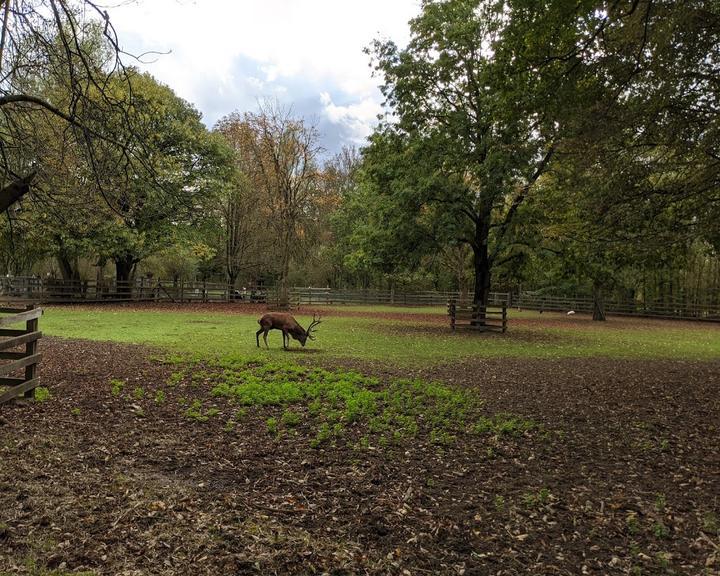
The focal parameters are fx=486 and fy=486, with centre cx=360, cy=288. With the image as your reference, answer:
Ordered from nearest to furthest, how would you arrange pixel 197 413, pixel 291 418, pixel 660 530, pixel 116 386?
1. pixel 660 530
2. pixel 291 418
3. pixel 197 413
4. pixel 116 386

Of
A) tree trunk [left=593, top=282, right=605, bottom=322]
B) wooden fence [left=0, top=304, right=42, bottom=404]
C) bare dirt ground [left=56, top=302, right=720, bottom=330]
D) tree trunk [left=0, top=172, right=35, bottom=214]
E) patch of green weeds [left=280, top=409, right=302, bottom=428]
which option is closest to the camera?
tree trunk [left=0, top=172, right=35, bottom=214]

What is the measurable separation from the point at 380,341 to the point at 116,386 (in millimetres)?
8860

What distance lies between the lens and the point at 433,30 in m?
17.8

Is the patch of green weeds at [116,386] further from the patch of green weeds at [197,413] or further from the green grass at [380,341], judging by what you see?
the green grass at [380,341]

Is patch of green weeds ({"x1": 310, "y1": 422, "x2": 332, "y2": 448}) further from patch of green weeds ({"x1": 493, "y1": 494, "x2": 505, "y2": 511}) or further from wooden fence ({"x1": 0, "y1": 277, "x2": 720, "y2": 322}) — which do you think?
wooden fence ({"x1": 0, "y1": 277, "x2": 720, "y2": 322})

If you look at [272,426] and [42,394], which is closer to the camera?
[272,426]

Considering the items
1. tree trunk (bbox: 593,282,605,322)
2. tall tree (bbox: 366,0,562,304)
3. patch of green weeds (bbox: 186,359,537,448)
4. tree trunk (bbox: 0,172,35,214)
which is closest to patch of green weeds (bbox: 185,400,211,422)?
patch of green weeds (bbox: 186,359,537,448)

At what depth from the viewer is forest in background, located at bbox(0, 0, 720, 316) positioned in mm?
5930

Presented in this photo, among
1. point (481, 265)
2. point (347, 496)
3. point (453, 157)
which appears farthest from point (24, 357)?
point (481, 265)

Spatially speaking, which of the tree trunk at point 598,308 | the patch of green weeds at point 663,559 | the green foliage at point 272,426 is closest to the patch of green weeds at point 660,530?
the patch of green weeds at point 663,559

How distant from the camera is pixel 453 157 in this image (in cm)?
1689

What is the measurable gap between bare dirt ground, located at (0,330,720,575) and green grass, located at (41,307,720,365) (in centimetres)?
523

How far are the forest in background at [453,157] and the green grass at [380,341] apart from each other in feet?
9.36

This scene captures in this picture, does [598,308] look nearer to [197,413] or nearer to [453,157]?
[453,157]
